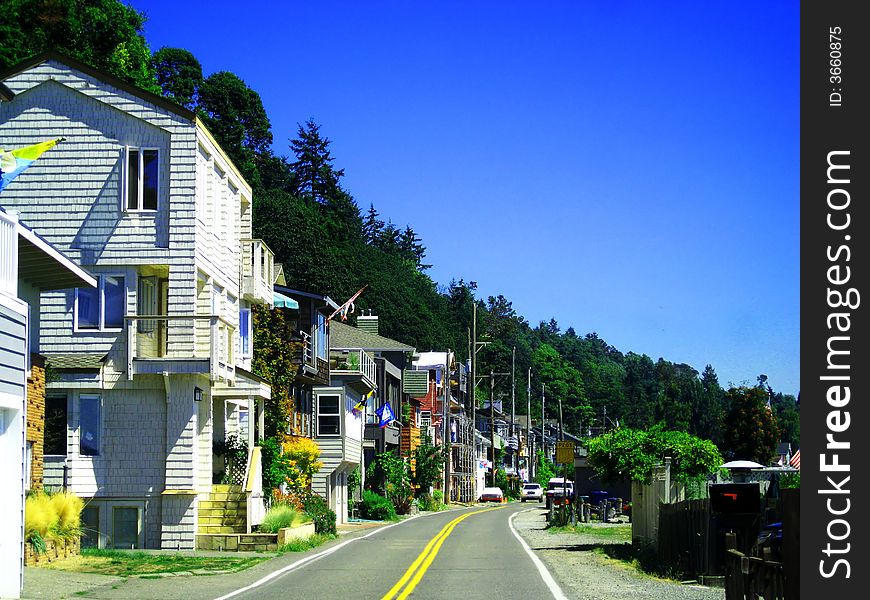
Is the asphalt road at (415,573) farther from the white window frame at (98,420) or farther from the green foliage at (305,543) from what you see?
the white window frame at (98,420)

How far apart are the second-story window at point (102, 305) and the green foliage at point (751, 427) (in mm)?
62550

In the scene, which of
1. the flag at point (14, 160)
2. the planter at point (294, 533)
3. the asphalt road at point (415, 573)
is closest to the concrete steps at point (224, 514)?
the planter at point (294, 533)

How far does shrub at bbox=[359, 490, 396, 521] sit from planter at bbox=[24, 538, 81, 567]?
106 feet

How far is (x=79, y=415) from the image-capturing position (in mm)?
31484

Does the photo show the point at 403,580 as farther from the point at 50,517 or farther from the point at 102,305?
the point at 102,305

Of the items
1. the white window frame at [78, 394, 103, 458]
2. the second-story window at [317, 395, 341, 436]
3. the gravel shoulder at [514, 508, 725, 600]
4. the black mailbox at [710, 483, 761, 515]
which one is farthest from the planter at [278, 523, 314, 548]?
the second-story window at [317, 395, 341, 436]

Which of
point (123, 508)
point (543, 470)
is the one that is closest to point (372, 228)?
point (543, 470)

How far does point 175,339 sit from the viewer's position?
3197 cm

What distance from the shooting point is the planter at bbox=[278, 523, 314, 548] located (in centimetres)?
3122

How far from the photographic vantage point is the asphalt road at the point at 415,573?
67.1ft

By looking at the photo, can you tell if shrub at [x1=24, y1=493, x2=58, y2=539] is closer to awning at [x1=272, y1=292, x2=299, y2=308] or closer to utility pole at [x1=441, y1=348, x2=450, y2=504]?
awning at [x1=272, y1=292, x2=299, y2=308]

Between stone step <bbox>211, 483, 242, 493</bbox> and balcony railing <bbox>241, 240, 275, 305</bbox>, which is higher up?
balcony railing <bbox>241, 240, 275, 305</bbox>
